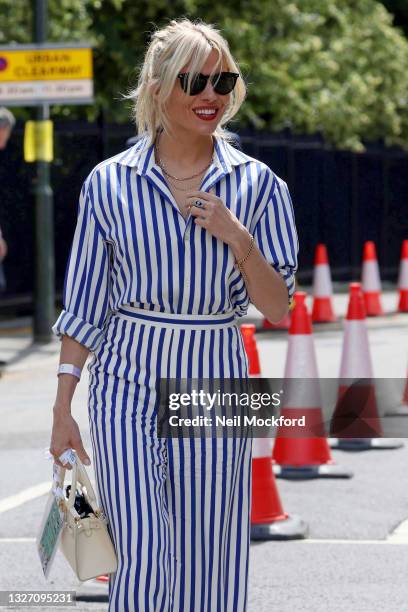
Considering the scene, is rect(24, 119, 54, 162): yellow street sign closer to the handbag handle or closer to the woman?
the woman

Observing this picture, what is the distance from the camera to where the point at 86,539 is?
3.57 meters

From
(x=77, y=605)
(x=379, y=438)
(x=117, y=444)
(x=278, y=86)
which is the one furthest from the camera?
(x=278, y=86)

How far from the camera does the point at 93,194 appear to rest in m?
3.70

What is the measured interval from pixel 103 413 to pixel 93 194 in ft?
1.70

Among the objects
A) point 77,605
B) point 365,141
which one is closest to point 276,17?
point 365,141

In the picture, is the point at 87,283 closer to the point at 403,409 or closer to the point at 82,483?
Answer: the point at 82,483

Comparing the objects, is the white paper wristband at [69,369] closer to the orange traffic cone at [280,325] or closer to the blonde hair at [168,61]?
the blonde hair at [168,61]

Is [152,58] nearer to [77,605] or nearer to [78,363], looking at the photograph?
[78,363]

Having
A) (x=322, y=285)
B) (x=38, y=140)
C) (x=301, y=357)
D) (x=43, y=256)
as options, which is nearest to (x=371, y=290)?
(x=322, y=285)

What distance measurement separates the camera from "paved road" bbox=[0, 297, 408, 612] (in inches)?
228

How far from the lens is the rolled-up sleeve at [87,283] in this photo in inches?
147

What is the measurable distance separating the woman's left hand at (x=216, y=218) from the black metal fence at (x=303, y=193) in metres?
12.9

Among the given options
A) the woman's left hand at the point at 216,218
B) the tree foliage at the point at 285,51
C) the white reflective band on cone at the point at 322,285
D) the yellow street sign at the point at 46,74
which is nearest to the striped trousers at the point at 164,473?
the woman's left hand at the point at 216,218

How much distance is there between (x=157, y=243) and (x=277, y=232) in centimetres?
33
